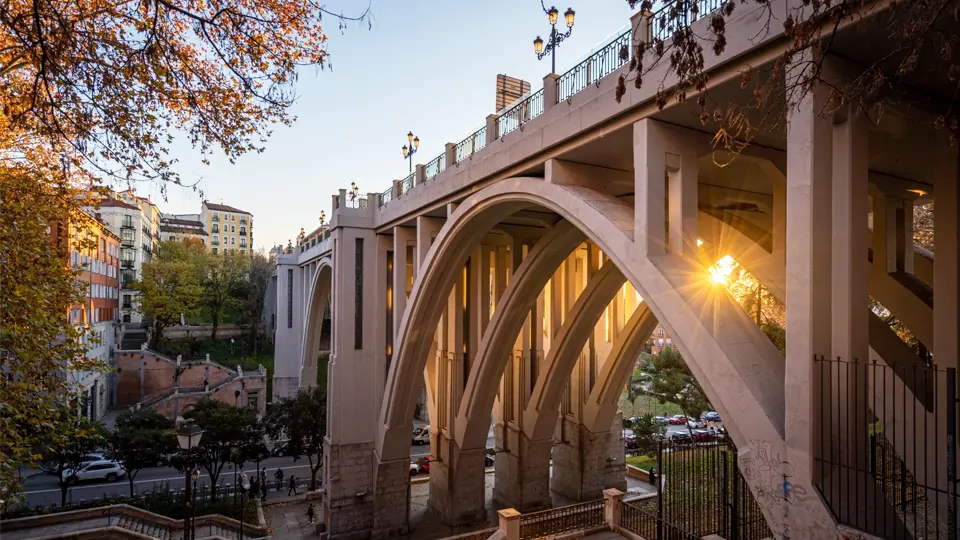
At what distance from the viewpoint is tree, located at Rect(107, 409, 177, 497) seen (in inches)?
806

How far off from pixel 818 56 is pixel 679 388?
80.6 ft

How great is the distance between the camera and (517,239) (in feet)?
55.6

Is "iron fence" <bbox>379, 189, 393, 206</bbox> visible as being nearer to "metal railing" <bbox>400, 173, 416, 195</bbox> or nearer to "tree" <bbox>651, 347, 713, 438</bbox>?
"metal railing" <bbox>400, 173, 416, 195</bbox>

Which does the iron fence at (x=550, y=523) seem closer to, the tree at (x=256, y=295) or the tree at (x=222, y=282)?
the tree at (x=256, y=295)

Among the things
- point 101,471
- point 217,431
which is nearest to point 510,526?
point 217,431

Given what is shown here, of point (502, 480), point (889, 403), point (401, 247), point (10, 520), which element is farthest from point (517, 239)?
point (10, 520)

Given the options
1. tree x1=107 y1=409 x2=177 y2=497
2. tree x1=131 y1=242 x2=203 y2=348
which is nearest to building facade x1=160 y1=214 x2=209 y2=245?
tree x1=131 y1=242 x2=203 y2=348

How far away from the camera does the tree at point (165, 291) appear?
4050cm

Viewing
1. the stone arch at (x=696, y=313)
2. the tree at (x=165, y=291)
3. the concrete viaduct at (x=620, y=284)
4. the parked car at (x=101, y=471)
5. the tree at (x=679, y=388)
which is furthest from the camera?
the tree at (x=165, y=291)

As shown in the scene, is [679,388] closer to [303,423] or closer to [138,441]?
[303,423]

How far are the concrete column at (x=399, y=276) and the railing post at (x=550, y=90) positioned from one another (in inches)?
338

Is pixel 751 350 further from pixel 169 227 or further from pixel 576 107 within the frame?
pixel 169 227

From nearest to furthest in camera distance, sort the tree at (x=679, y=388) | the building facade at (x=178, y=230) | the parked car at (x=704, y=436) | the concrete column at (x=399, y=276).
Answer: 1. the parked car at (x=704, y=436)
2. the concrete column at (x=399, y=276)
3. the tree at (x=679, y=388)
4. the building facade at (x=178, y=230)

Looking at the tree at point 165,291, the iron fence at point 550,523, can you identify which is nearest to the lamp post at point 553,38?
the iron fence at point 550,523
